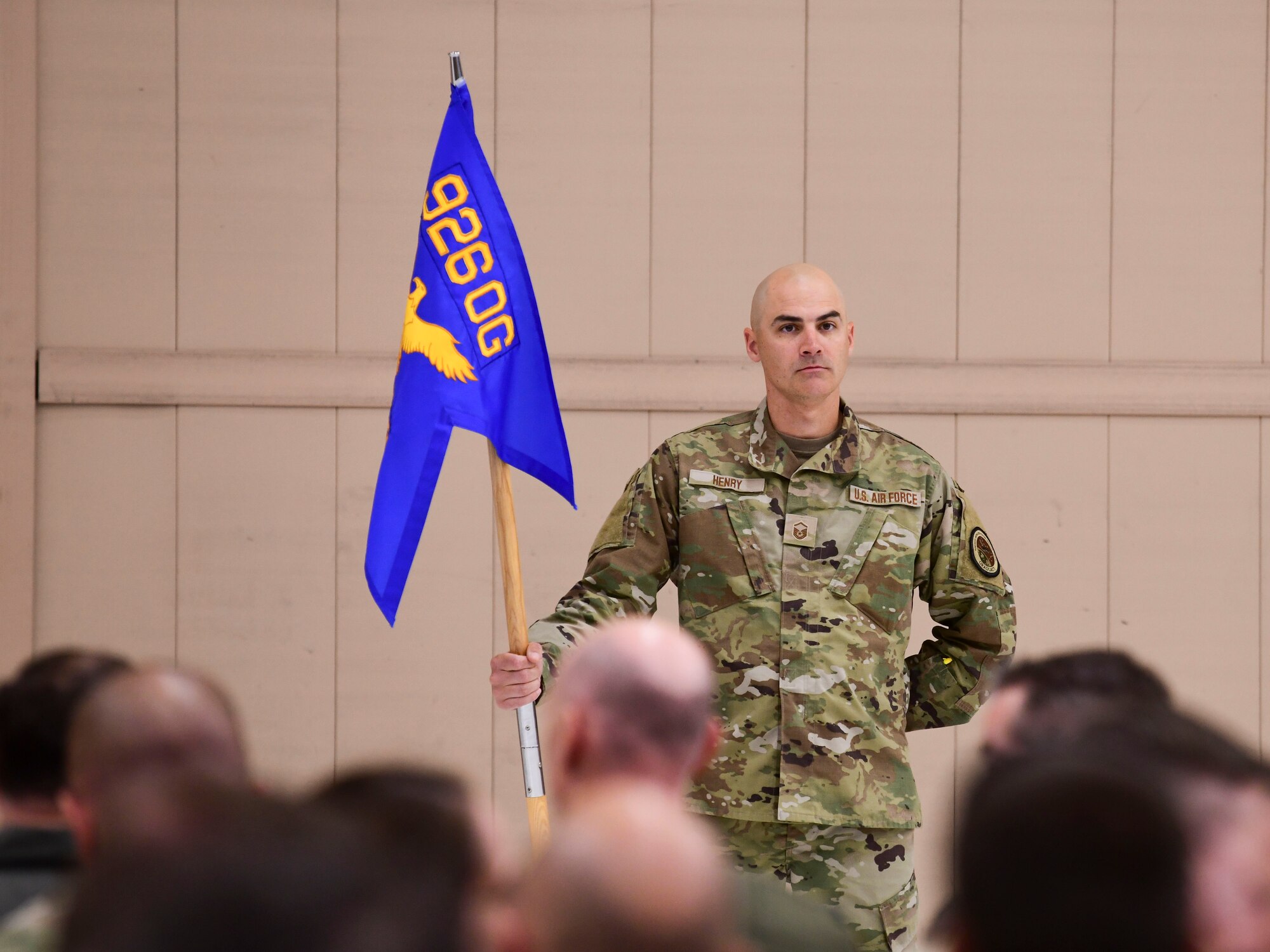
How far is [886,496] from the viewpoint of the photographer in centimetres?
252

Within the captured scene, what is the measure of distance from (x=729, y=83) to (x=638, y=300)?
0.61 m

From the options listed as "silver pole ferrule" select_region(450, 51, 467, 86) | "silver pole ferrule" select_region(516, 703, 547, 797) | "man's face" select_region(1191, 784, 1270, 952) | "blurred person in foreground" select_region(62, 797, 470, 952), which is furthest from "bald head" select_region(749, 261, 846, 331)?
"blurred person in foreground" select_region(62, 797, 470, 952)

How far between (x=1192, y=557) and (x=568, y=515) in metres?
1.65

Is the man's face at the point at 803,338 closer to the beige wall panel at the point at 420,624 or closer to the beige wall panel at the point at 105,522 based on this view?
the beige wall panel at the point at 420,624

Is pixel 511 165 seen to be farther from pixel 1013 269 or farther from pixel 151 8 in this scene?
pixel 1013 269

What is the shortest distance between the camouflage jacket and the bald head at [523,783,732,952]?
5.02 feet

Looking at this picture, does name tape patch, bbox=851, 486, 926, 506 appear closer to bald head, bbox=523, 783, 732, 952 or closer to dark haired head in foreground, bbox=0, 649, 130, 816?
dark haired head in foreground, bbox=0, 649, 130, 816

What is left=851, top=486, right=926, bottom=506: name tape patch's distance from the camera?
252 centimetres

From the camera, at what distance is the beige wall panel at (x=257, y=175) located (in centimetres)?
348

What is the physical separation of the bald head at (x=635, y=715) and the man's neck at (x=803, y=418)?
48.2 inches

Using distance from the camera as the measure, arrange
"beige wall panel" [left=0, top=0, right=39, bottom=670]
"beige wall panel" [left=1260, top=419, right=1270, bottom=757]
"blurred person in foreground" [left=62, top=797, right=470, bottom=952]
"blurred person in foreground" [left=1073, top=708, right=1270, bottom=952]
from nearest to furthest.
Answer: "blurred person in foreground" [left=62, top=797, right=470, bottom=952], "blurred person in foreground" [left=1073, top=708, right=1270, bottom=952], "beige wall panel" [left=0, top=0, right=39, bottom=670], "beige wall panel" [left=1260, top=419, right=1270, bottom=757]

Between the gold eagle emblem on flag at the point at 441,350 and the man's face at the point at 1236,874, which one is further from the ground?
the gold eagle emblem on flag at the point at 441,350

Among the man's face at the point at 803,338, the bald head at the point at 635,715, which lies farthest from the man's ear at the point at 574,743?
the man's face at the point at 803,338

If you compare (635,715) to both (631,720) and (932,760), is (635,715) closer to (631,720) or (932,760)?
(631,720)
